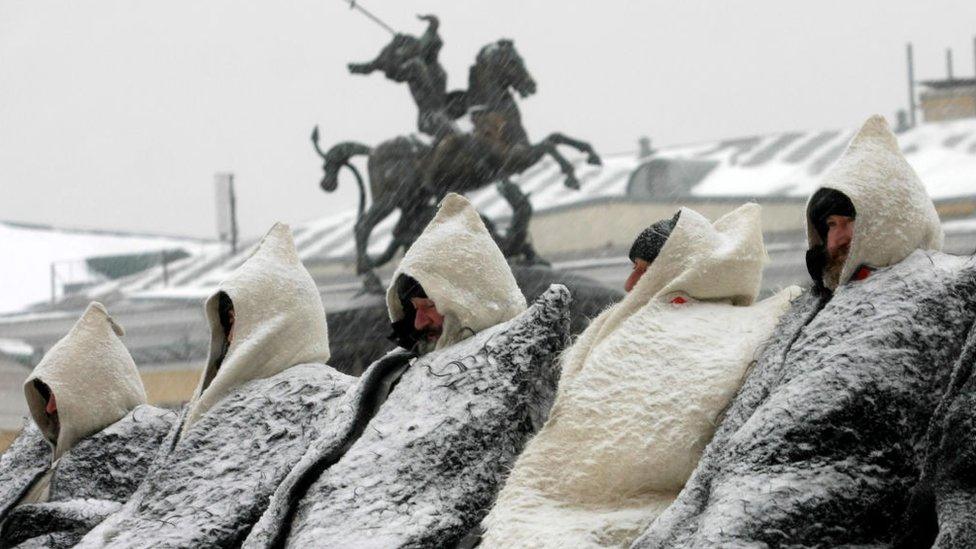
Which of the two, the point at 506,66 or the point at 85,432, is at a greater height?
the point at 506,66

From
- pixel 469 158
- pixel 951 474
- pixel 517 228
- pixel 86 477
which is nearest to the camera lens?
pixel 951 474

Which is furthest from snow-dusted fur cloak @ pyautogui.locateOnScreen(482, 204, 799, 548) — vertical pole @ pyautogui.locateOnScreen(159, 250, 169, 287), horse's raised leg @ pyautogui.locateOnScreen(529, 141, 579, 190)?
vertical pole @ pyautogui.locateOnScreen(159, 250, 169, 287)

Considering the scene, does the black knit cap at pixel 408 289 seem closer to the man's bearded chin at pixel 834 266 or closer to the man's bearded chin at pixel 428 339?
the man's bearded chin at pixel 428 339

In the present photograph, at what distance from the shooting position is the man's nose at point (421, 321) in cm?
559

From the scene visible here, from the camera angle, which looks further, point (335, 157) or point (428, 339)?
point (335, 157)

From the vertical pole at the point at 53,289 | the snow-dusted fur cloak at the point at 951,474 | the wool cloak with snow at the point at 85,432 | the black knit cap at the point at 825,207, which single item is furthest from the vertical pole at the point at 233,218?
the snow-dusted fur cloak at the point at 951,474

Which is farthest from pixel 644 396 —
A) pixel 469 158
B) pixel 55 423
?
pixel 469 158

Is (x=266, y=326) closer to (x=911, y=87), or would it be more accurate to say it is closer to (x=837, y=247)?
(x=837, y=247)

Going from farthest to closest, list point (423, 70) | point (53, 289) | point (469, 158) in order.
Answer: point (53, 289)
point (423, 70)
point (469, 158)

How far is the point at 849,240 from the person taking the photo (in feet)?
15.0

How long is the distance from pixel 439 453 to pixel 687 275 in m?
0.75

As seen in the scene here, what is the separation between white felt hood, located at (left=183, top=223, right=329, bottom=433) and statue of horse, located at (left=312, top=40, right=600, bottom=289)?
6.78 meters

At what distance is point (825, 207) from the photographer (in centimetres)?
458

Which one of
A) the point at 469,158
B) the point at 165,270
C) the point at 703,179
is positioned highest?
the point at 469,158
